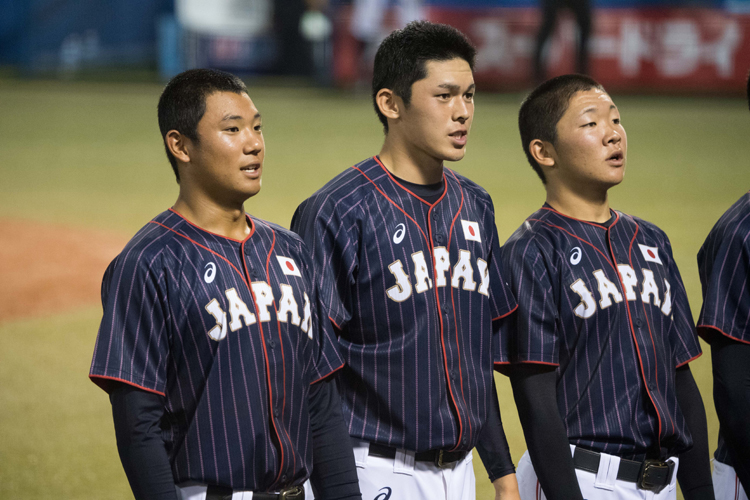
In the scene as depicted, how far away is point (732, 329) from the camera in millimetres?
2330

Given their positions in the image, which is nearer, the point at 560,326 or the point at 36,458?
the point at 560,326

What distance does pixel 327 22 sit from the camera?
1775cm

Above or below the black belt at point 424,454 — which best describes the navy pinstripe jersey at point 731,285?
above

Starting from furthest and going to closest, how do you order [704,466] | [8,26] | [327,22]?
[8,26]
[327,22]
[704,466]

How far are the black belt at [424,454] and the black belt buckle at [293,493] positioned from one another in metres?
0.30

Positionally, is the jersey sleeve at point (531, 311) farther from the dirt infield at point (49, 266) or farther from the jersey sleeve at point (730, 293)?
the dirt infield at point (49, 266)

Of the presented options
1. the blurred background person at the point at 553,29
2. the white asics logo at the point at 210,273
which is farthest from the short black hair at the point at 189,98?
the blurred background person at the point at 553,29

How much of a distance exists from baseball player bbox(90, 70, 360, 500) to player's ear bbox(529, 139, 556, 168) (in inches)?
32.2

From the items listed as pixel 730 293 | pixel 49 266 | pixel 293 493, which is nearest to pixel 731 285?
pixel 730 293

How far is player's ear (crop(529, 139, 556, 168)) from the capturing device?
249cm

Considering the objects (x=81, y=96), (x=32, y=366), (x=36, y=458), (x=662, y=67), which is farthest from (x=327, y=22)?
(x=36, y=458)

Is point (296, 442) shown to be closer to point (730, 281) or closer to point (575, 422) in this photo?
point (575, 422)

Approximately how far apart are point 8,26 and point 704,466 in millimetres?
20344

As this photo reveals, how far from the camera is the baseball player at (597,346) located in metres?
2.23
